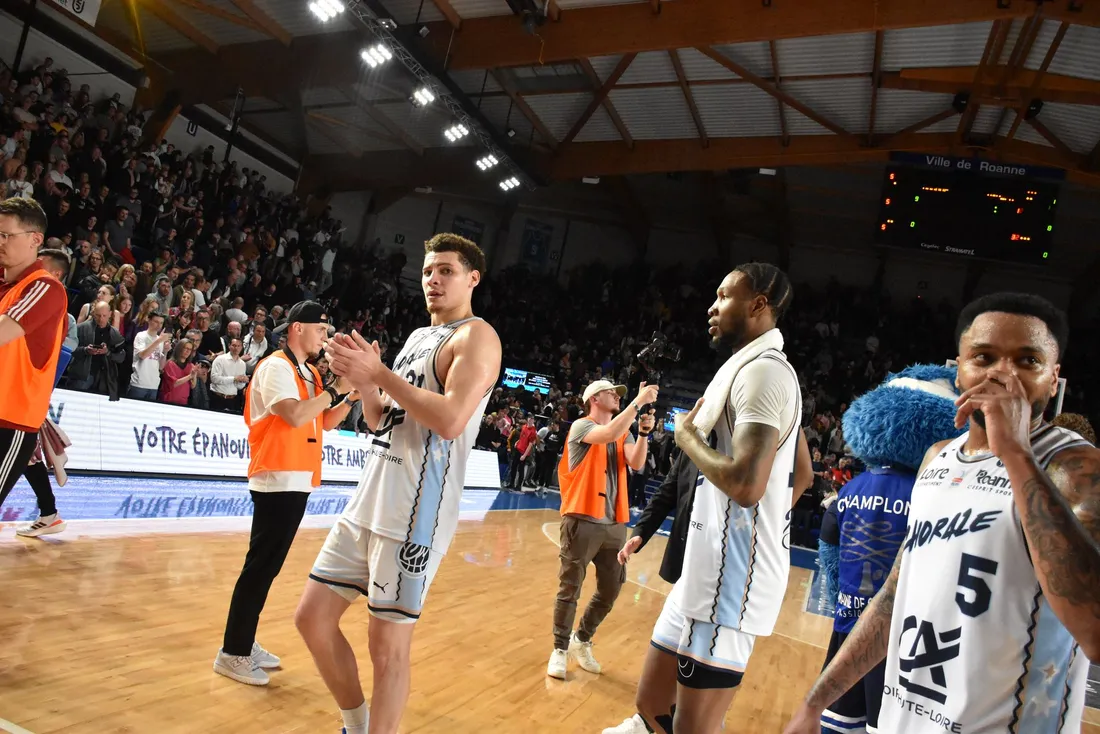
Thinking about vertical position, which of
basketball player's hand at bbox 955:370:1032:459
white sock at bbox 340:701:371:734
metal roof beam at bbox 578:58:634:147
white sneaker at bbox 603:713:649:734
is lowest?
white sneaker at bbox 603:713:649:734

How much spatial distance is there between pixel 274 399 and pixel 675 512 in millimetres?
Result: 2058

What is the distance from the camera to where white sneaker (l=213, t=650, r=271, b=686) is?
376cm

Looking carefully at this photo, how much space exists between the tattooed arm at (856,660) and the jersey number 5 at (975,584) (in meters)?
0.30

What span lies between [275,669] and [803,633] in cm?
544

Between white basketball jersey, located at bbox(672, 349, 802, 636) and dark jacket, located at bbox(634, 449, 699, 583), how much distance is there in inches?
10.7

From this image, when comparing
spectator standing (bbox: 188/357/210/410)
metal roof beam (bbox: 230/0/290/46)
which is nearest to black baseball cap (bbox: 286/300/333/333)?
spectator standing (bbox: 188/357/210/410)

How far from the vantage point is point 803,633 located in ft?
25.1

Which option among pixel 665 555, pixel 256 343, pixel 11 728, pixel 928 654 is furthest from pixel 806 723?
pixel 256 343

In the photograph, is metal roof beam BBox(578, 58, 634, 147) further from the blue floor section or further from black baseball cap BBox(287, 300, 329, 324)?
black baseball cap BBox(287, 300, 329, 324)

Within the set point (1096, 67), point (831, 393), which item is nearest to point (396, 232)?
point (831, 393)

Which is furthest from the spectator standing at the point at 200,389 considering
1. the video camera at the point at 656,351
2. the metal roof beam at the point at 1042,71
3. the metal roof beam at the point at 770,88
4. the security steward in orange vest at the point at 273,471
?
the metal roof beam at the point at 1042,71

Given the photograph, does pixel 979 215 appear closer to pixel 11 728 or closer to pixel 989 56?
pixel 989 56

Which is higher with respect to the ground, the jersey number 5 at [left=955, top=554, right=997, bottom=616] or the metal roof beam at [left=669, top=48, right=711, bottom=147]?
the metal roof beam at [left=669, top=48, right=711, bottom=147]

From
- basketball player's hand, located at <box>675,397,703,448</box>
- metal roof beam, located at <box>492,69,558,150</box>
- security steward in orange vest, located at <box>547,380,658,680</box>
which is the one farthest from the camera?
metal roof beam, located at <box>492,69,558,150</box>
